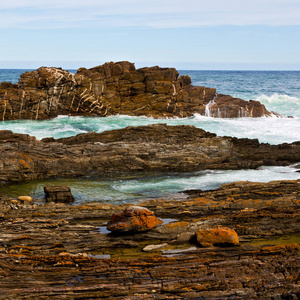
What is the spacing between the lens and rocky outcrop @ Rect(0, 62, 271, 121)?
138 feet

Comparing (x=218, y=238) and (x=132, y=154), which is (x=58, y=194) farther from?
(x=218, y=238)

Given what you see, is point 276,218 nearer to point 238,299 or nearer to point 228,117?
point 238,299

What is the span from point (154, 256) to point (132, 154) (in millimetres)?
13765

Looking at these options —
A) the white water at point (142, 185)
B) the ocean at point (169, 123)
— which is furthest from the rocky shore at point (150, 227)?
the ocean at point (169, 123)

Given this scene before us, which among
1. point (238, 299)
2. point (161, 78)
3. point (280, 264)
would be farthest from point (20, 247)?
point (161, 78)

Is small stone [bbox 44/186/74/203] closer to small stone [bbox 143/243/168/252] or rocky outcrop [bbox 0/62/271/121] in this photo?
small stone [bbox 143/243/168/252]

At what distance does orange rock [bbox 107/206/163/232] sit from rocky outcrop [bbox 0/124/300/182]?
1035 cm

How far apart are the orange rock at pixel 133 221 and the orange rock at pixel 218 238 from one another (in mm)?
1857

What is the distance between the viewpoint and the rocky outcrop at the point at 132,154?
21219 millimetres

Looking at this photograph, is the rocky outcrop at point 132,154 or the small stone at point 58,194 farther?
the rocky outcrop at point 132,154

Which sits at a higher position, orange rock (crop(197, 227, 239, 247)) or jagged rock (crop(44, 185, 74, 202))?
orange rock (crop(197, 227, 239, 247))

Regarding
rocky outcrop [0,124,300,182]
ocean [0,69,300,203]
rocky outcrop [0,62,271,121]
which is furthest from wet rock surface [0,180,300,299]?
rocky outcrop [0,62,271,121]

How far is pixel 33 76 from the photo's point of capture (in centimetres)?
4316

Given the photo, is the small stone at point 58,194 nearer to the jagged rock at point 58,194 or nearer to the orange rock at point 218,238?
the jagged rock at point 58,194
